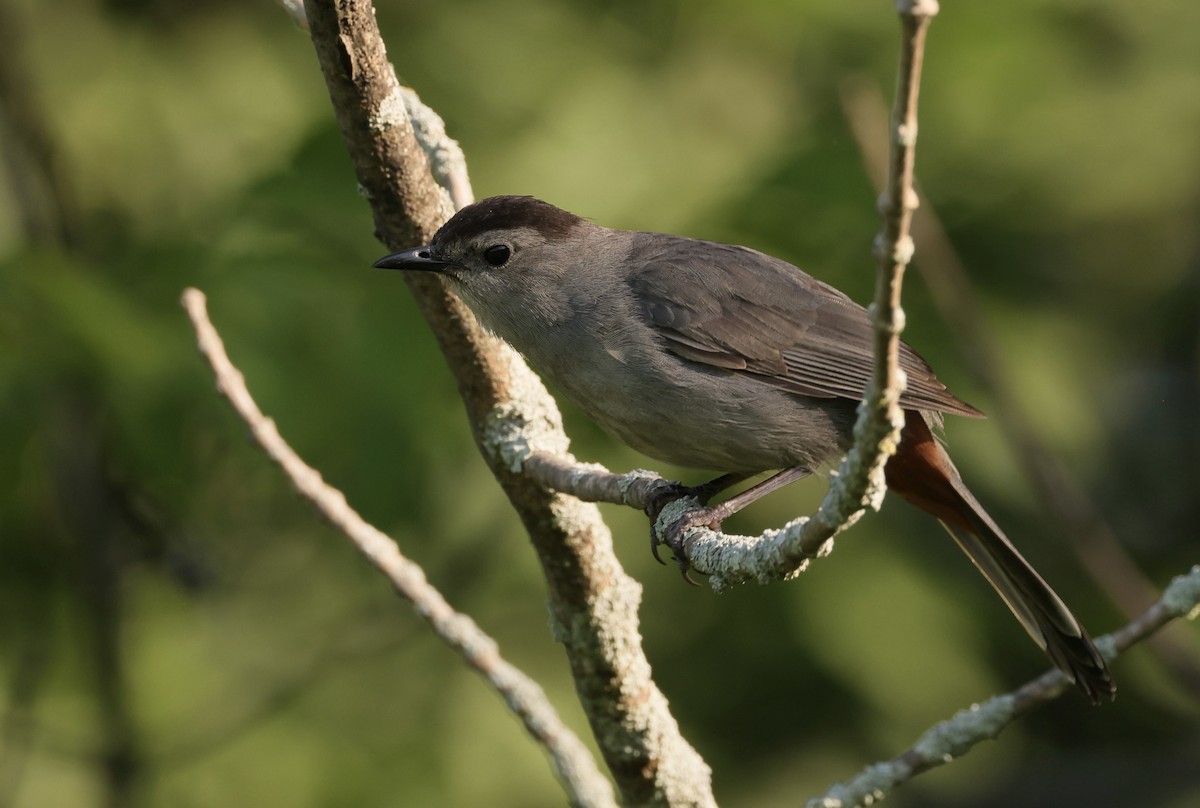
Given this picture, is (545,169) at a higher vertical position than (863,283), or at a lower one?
higher

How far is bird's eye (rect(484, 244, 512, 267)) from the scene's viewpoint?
4.05 meters

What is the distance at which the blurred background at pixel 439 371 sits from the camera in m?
4.48

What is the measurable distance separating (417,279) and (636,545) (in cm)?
172

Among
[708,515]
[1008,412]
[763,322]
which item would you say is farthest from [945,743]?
[763,322]

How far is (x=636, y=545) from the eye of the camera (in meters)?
4.96

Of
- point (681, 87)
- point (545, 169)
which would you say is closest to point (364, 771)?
A: point (545, 169)

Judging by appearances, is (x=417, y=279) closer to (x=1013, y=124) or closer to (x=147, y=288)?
(x=147, y=288)

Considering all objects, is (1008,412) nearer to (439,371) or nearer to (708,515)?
(708,515)

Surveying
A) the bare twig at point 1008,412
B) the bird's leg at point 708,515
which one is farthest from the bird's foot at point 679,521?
the bare twig at point 1008,412

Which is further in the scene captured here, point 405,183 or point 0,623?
point 0,623

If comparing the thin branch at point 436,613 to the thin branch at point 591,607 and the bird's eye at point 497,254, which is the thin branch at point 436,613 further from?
the bird's eye at point 497,254

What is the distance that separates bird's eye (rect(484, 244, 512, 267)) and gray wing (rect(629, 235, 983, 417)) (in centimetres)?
40

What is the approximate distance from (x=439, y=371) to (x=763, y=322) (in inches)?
46.6

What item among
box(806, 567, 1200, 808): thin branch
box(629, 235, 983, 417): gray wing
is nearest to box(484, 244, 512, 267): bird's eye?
box(629, 235, 983, 417): gray wing
